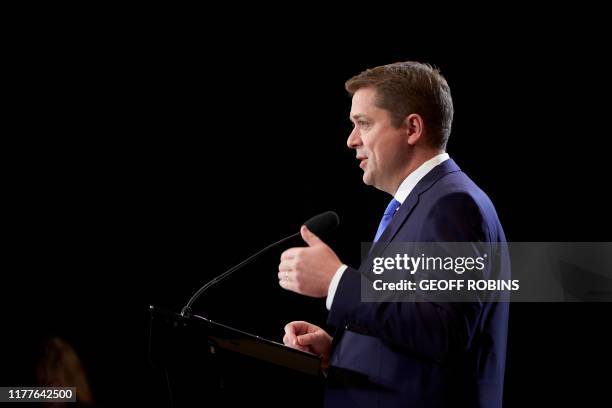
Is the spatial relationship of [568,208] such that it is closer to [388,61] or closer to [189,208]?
[388,61]

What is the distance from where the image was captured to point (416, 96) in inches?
62.6

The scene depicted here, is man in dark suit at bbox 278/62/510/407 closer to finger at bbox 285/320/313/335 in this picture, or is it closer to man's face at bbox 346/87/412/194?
man's face at bbox 346/87/412/194

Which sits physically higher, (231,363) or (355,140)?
(355,140)

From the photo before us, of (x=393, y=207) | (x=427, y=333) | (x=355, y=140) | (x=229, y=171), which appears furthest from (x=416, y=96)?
(x=229, y=171)

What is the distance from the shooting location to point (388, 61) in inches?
120

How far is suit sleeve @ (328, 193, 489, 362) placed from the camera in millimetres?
1229

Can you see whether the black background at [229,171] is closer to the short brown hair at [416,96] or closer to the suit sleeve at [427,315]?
the short brown hair at [416,96]

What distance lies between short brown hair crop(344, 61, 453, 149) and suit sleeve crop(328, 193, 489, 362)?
1.16ft

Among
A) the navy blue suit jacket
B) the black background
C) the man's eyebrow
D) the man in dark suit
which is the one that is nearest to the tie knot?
the man in dark suit

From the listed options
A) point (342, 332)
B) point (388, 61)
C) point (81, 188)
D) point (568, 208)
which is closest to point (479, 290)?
point (342, 332)

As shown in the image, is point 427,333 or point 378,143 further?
point 378,143

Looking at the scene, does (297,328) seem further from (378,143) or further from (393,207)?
(378,143)

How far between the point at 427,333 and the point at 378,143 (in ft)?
1.83

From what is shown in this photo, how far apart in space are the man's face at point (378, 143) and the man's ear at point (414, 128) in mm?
12
